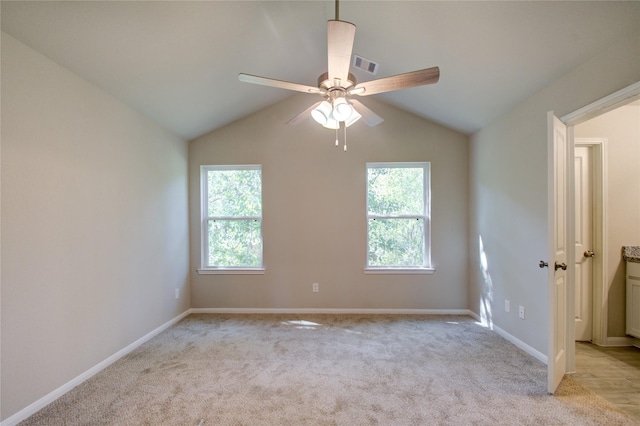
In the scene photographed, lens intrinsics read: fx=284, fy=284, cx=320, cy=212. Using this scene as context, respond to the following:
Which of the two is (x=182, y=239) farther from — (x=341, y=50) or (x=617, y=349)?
(x=617, y=349)

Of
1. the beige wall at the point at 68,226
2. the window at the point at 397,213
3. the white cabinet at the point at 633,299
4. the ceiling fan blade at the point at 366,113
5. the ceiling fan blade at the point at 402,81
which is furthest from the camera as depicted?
the window at the point at 397,213

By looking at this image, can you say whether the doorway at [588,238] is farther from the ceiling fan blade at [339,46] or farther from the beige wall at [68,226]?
the beige wall at [68,226]

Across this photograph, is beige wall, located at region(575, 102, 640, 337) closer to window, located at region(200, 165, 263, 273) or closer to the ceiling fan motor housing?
the ceiling fan motor housing

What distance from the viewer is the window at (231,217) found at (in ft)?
12.5

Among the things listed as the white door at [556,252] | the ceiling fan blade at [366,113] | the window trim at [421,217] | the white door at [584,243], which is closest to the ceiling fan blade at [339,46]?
the ceiling fan blade at [366,113]

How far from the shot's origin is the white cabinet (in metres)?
2.63

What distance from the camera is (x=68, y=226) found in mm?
2053

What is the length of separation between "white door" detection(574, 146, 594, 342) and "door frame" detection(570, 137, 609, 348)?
3 cm

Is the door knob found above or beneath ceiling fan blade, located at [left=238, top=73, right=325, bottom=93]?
beneath

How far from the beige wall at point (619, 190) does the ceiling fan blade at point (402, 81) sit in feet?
7.51

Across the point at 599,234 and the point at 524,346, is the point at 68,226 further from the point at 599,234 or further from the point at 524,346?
the point at 599,234

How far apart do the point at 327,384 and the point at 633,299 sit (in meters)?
2.98

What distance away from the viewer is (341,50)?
1.54m

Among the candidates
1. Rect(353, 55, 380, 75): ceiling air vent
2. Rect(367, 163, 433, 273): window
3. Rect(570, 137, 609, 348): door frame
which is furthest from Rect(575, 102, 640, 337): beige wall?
Rect(353, 55, 380, 75): ceiling air vent
